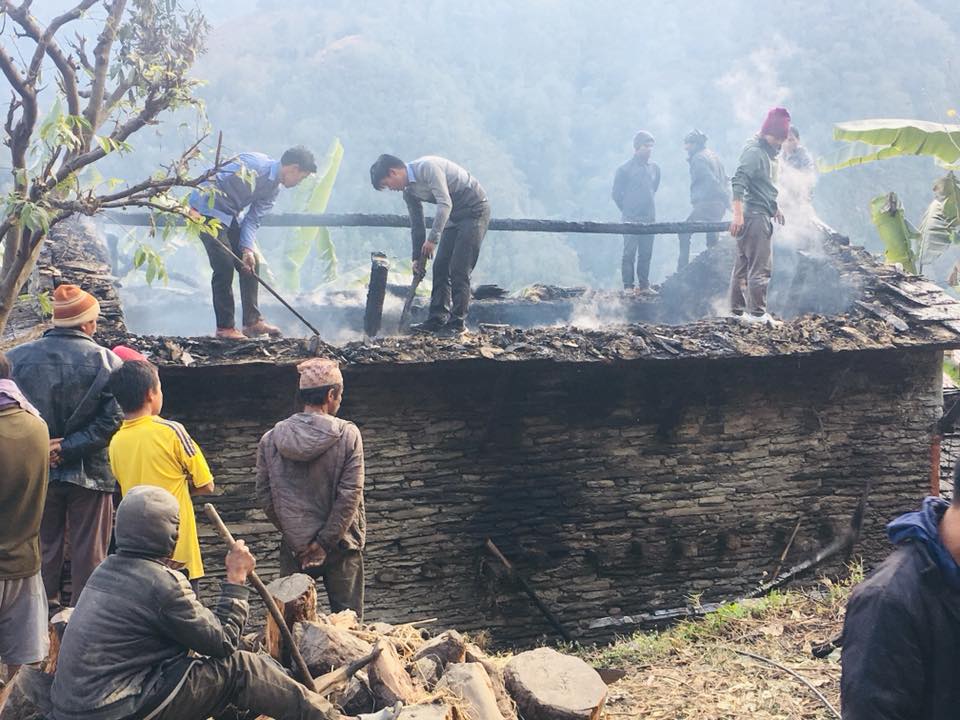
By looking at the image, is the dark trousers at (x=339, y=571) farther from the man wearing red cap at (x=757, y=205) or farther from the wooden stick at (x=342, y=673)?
the man wearing red cap at (x=757, y=205)

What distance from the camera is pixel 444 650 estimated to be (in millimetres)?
5039

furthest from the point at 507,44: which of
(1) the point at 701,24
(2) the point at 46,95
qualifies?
(2) the point at 46,95

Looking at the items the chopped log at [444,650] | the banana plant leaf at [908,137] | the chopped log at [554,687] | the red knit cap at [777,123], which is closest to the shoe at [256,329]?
the chopped log at [444,650]

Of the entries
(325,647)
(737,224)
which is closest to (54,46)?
(325,647)

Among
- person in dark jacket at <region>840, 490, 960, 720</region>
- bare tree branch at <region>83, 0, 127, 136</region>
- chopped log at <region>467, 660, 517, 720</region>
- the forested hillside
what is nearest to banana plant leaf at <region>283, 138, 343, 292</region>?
bare tree branch at <region>83, 0, 127, 136</region>

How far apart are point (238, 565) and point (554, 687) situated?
75.7 inches

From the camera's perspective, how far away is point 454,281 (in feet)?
28.2

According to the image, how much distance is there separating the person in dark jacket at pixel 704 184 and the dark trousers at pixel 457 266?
6.04 meters

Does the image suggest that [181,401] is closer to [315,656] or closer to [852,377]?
[315,656]

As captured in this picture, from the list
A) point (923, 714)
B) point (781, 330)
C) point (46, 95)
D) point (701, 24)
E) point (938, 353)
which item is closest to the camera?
point (923, 714)

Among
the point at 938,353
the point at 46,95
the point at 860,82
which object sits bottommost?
the point at 938,353

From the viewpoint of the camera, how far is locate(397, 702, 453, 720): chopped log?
4309 mm

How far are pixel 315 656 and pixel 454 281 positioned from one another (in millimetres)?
4486

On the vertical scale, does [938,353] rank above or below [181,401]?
above
